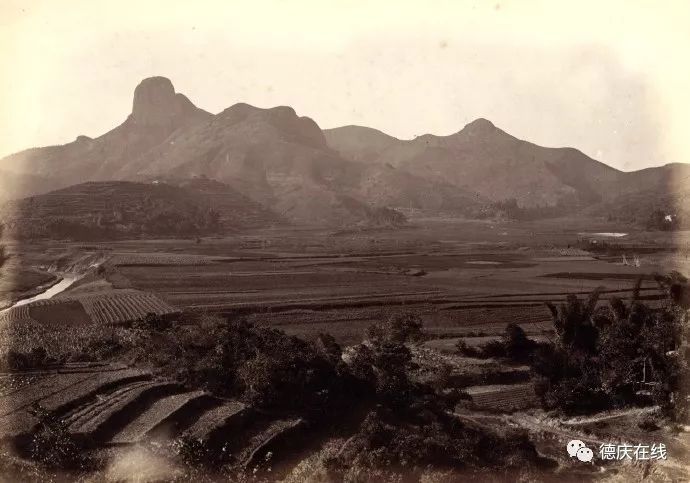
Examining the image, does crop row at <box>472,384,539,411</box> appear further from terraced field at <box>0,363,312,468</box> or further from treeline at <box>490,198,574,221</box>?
treeline at <box>490,198,574,221</box>

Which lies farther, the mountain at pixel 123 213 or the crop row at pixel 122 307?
the mountain at pixel 123 213

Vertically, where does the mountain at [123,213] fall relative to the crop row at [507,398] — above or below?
above

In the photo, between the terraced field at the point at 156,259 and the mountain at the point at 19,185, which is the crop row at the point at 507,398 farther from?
the mountain at the point at 19,185

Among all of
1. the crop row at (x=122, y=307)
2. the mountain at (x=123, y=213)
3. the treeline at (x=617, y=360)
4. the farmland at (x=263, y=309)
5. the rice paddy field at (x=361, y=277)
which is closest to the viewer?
the farmland at (x=263, y=309)

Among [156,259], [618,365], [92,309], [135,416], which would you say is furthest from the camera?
[156,259]

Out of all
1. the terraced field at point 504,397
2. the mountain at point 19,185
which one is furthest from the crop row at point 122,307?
the mountain at point 19,185

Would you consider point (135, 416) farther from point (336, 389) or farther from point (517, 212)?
point (517, 212)

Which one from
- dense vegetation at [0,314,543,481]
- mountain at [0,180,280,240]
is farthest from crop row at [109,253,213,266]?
dense vegetation at [0,314,543,481]

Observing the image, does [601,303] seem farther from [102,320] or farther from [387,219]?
[387,219]
